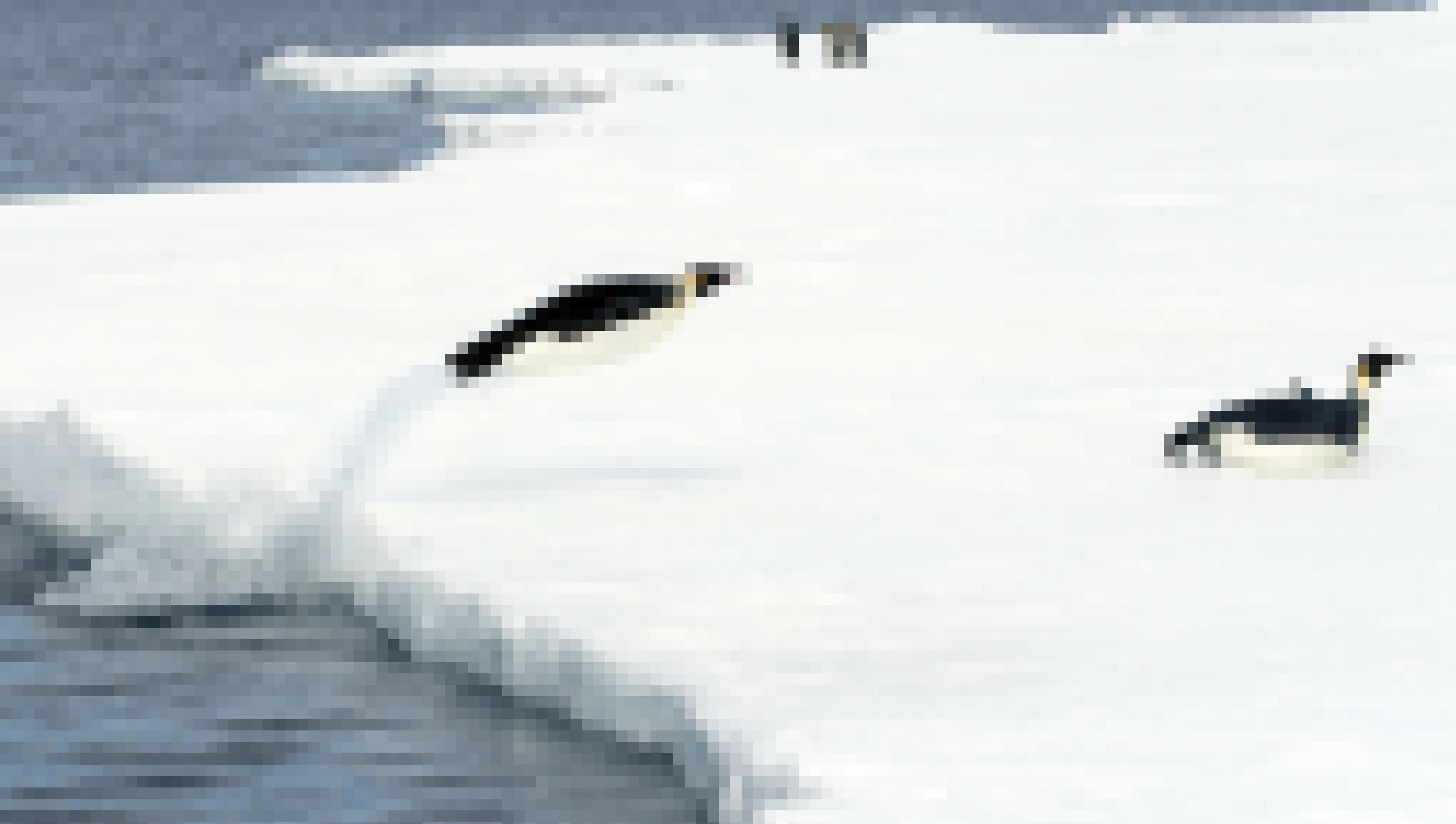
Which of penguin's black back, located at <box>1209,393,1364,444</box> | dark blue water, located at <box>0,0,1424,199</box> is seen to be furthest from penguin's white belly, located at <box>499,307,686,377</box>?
dark blue water, located at <box>0,0,1424,199</box>

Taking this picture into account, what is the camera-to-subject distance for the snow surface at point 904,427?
7.09m

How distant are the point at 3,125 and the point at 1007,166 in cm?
2897

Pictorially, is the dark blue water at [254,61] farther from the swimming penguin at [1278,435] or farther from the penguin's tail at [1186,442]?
the swimming penguin at [1278,435]

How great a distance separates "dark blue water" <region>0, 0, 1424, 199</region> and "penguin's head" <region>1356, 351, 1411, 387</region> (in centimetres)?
1392

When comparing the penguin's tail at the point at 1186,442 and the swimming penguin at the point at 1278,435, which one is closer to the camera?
the swimming penguin at the point at 1278,435

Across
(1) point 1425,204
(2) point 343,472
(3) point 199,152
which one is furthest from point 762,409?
(3) point 199,152

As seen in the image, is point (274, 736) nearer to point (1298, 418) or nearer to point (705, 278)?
point (705, 278)

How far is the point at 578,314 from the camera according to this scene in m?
10.8

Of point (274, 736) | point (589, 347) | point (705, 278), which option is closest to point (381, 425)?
point (589, 347)

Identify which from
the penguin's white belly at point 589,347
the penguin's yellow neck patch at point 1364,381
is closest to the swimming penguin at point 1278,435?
the penguin's yellow neck patch at point 1364,381

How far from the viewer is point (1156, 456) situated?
10602 millimetres

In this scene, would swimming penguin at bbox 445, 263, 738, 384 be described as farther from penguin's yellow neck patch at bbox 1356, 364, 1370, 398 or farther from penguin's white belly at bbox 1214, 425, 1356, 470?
penguin's yellow neck patch at bbox 1356, 364, 1370, 398

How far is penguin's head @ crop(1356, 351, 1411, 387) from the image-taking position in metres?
11.2

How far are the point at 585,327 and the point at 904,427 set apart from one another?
145 cm
